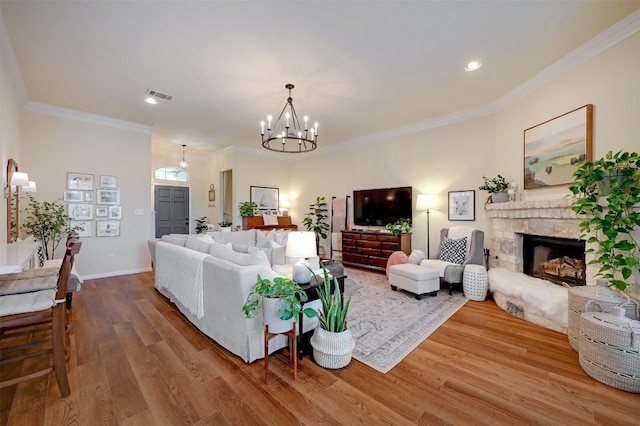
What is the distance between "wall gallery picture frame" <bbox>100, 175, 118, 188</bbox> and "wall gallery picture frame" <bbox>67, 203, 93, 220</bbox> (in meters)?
0.45

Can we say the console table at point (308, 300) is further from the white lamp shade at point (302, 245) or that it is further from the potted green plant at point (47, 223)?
the potted green plant at point (47, 223)

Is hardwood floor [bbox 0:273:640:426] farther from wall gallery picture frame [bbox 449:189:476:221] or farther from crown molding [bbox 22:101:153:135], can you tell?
crown molding [bbox 22:101:153:135]

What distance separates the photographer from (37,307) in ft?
5.44

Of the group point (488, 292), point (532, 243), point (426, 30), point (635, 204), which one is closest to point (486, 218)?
point (532, 243)

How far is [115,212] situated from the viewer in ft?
16.4

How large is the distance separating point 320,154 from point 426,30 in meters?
4.81

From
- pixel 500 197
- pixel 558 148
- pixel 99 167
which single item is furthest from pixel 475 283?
pixel 99 167

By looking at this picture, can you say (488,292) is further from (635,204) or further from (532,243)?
(635,204)

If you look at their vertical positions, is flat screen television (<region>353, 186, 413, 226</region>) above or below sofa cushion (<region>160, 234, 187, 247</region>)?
above

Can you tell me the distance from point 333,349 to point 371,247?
3.50 meters

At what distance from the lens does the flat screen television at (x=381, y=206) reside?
209 inches

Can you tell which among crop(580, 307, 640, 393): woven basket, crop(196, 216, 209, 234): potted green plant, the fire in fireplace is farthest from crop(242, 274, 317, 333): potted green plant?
crop(196, 216, 209, 234): potted green plant

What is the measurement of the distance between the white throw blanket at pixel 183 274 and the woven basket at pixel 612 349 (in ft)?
10.6

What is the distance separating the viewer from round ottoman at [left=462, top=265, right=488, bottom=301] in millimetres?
3586
